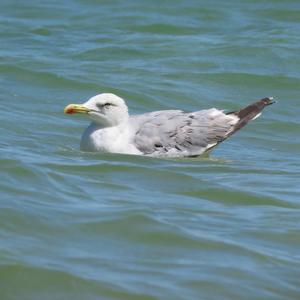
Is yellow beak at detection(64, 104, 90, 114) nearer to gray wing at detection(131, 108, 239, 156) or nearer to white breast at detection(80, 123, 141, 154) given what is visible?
white breast at detection(80, 123, 141, 154)

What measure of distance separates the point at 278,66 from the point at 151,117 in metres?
5.26

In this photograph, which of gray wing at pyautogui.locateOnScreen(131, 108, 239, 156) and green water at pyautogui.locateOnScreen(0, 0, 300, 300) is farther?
gray wing at pyautogui.locateOnScreen(131, 108, 239, 156)

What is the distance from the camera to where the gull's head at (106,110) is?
9.85 metres

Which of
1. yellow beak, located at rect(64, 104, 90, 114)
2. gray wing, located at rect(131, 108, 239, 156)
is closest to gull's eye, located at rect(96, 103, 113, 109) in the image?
yellow beak, located at rect(64, 104, 90, 114)

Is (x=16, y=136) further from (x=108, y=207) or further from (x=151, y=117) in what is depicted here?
(x=108, y=207)

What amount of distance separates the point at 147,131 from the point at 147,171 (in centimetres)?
97

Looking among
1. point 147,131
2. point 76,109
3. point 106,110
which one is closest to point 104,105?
point 106,110

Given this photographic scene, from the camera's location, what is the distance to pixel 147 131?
9688 millimetres

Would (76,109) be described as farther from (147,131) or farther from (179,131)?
(179,131)

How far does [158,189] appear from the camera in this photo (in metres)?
8.18

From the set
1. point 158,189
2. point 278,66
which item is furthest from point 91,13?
point 158,189

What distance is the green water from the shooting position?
6.16 meters

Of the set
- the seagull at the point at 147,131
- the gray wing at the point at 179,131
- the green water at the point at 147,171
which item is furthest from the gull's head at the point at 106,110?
the green water at the point at 147,171

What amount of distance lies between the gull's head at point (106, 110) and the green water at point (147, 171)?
0.38m
